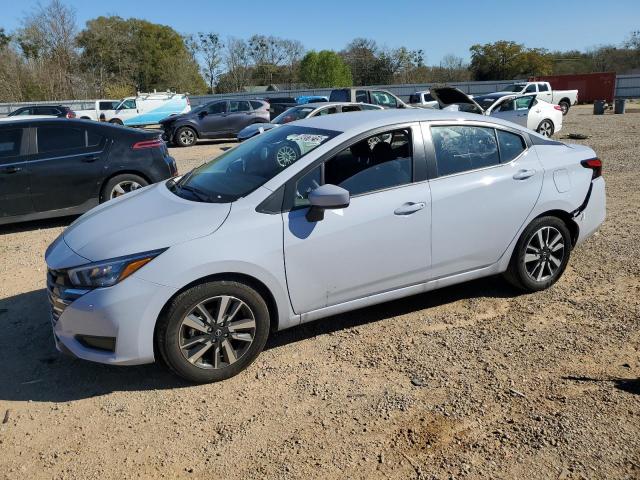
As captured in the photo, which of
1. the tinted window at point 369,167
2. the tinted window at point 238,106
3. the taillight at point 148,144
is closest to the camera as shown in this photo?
the tinted window at point 369,167

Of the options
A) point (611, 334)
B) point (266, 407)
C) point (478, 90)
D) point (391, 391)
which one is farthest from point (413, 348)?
point (478, 90)

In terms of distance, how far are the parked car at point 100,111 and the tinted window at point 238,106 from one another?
12315 millimetres

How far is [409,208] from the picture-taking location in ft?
12.1

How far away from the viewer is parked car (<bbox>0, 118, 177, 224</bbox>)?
683 cm

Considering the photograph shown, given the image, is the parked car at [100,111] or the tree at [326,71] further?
the tree at [326,71]

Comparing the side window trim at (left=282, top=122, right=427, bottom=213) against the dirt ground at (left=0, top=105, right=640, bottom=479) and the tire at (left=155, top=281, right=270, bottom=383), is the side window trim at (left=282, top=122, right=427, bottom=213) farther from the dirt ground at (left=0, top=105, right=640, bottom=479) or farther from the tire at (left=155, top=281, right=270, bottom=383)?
the dirt ground at (left=0, top=105, right=640, bottom=479)

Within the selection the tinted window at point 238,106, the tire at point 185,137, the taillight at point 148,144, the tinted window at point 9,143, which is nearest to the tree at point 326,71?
the tinted window at point 238,106

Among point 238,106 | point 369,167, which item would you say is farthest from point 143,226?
point 238,106

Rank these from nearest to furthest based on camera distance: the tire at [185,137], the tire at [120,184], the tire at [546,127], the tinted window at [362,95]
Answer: the tire at [120,184] < the tire at [546,127] < the tire at [185,137] < the tinted window at [362,95]

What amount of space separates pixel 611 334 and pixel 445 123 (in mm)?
1966

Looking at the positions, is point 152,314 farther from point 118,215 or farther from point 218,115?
point 218,115

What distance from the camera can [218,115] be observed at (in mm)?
19578

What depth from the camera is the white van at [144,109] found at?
2931 cm

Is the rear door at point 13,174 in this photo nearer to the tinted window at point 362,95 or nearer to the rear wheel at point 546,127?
the rear wheel at point 546,127
